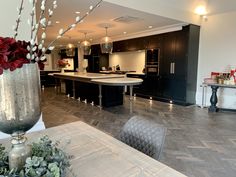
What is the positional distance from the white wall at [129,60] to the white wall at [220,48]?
263 centimetres

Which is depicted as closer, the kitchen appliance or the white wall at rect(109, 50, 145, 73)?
the kitchen appliance

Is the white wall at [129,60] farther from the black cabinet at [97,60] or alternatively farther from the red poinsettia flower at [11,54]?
the red poinsettia flower at [11,54]

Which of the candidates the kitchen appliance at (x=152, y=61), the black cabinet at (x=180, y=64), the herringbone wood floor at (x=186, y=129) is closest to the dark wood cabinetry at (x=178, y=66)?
the black cabinet at (x=180, y=64)

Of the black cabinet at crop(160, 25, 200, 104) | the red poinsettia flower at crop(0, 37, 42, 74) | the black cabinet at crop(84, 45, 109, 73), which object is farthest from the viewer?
the black cabinet at crop(84, 45, 109, 73)

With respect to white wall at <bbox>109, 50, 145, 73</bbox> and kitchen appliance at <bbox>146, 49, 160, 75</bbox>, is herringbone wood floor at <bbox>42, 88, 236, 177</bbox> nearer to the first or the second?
kitchen appliance at <bbox>146, 49, 160, 75</bbox>

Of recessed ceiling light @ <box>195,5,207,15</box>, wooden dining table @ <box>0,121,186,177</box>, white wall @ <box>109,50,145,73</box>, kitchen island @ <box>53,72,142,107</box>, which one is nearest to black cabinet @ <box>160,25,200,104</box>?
recessed ceiling light @ <box>195,5,207,15</box>

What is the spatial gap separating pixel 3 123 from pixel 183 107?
542cm

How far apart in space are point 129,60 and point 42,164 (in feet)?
26.4

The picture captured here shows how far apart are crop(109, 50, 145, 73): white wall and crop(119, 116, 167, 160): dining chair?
6.50 meters

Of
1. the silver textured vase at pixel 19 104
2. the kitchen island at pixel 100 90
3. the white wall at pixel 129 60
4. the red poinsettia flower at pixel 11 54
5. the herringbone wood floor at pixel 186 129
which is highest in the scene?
the white wall at pixel 129 60

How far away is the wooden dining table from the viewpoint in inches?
34.3

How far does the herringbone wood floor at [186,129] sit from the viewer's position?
2.33 m

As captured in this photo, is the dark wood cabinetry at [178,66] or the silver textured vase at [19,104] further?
the dark wood cabinetry at [178,66]

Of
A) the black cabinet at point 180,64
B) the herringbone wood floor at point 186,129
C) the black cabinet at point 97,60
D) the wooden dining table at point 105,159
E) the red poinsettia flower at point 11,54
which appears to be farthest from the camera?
the black cabinet at point 97,60
